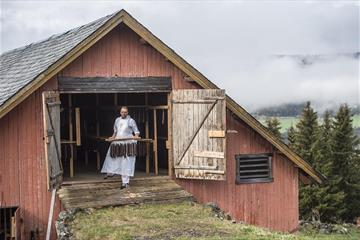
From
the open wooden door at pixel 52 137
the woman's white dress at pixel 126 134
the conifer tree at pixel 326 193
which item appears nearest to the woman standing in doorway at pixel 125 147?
the woman's white dress at pixel 126 134

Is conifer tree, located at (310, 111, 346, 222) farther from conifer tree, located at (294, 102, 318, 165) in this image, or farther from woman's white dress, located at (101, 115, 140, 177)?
woman's white dress, located at (101, 115, 140, 177)

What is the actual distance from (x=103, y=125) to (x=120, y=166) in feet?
16.2

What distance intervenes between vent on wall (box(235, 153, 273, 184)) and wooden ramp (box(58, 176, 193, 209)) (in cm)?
231

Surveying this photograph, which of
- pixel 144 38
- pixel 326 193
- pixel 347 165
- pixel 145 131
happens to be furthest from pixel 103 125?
pixel 347 165

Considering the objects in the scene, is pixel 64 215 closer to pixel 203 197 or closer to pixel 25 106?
pixel 25 106

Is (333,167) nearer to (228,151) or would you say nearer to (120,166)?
(228,151)

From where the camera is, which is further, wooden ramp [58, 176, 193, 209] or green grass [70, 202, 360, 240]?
wooden ramp [58, 176, 193, 209]

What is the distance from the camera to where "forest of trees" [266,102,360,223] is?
39438 millimetres

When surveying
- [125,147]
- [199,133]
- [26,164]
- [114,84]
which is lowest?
[26,164]

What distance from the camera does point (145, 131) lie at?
1819cm

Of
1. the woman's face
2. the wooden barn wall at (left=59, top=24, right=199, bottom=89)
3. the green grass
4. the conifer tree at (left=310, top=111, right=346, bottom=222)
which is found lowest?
the conifer tree at (left=310, top=111, right=346, bottom=222)

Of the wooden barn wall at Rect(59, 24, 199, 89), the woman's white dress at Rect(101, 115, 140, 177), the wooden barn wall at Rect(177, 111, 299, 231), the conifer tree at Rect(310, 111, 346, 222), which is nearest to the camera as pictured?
the woman's white dress at Rect(101, 115, 140, 177)

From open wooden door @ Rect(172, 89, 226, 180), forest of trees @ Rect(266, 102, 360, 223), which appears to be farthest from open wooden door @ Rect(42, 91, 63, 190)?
forest of trees @ Rect(266, 102, 360, 223)

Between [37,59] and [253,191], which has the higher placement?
[37,59]
